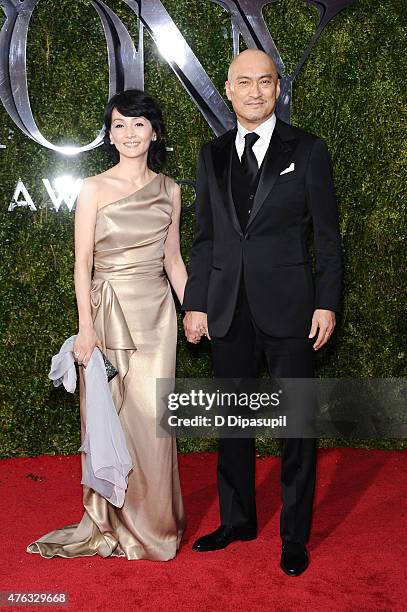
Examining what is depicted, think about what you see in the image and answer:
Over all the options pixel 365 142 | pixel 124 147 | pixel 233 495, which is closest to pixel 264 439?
pixel 233 495

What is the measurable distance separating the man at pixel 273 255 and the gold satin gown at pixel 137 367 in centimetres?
24

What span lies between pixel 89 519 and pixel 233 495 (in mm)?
637

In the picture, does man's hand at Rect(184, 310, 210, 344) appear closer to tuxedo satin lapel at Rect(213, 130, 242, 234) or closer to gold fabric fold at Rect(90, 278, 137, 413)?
gold fabric fold at Rect(90, 278, 137, 413)

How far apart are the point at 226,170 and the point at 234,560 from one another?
1628 millimetres

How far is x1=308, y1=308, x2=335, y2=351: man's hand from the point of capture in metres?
3.53

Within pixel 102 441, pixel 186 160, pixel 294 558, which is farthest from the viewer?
pixel 186 160

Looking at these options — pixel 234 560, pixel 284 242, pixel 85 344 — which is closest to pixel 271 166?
pixel 284 242

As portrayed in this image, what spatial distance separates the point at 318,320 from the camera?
354cm

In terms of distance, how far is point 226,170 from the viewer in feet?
12.0

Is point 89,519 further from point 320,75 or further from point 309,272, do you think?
point 320,75

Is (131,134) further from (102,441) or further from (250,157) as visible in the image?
(102,441)

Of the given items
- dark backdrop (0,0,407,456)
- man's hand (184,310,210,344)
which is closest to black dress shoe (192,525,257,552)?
man's hand (184,310,210,344)

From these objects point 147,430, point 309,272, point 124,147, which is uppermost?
point 124,147

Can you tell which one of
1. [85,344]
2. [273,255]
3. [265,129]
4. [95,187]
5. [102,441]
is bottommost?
[102,441]
